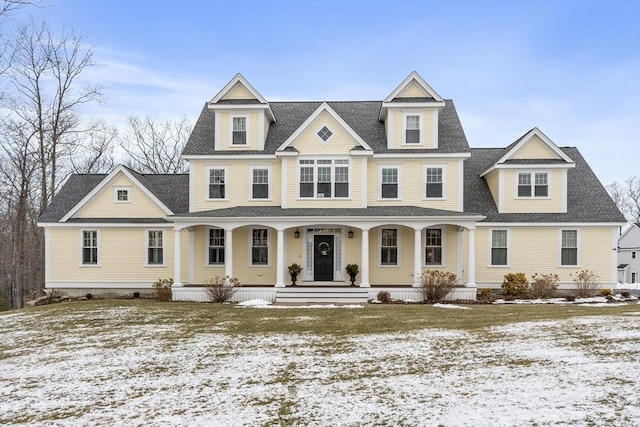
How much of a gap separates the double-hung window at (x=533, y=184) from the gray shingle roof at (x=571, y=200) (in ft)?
3.21

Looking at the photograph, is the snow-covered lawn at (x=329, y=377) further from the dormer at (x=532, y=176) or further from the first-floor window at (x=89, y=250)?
the first-floor window at (x=89, y=250)

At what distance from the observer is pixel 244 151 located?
21078 millimetres

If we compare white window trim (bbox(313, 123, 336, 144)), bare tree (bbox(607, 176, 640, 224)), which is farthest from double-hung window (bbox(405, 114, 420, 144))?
bare tree (bbox(607, 176, 640, 224))

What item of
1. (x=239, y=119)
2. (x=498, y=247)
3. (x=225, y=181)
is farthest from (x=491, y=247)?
(x=239, y=119)

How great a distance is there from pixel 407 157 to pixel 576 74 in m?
12.5

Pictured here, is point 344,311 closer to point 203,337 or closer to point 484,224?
point 203,337

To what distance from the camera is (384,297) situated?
59.1 ft

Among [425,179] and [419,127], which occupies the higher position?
[419,127]

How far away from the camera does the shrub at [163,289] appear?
1906cm

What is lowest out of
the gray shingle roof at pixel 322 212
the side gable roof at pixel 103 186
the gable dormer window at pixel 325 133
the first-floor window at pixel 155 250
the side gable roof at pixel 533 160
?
the first-floor window at pixel 155 250

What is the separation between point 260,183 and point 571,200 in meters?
14.2

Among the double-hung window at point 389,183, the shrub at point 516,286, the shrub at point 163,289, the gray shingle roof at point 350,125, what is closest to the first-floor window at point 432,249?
the double-hung window at point 389,183

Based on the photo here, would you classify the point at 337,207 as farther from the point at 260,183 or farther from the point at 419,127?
the point at 419,127

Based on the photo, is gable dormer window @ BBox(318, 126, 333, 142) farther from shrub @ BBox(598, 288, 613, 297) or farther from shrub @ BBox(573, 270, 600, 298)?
shrub @ BBox(598, 288, 613, 297)
